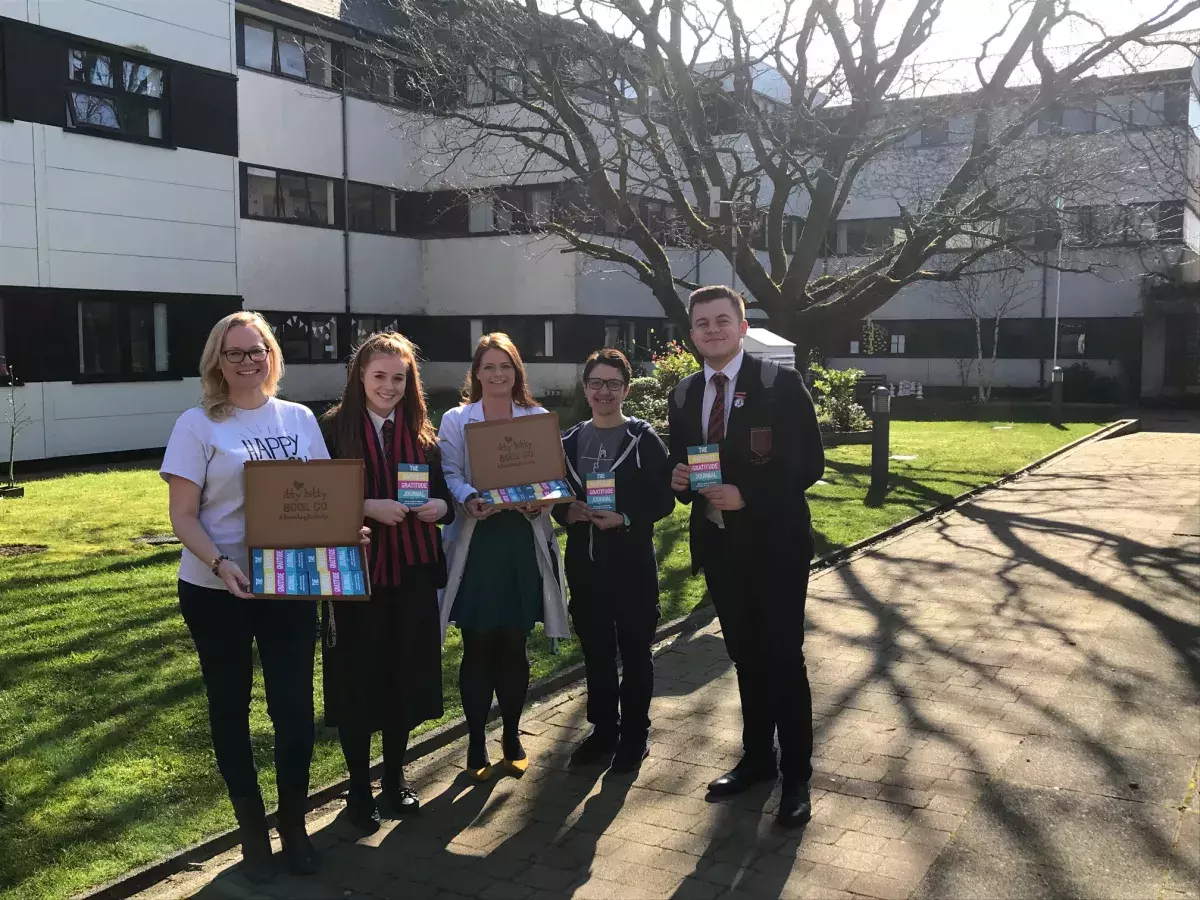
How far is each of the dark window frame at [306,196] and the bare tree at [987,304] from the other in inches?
734

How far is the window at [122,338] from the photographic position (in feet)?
57.3

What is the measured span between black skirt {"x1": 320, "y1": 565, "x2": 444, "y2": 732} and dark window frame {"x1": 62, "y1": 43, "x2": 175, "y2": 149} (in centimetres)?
1541

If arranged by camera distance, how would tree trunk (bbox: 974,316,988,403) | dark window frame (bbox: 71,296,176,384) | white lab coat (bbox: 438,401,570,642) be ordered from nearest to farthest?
white lab coat (bbox: 438,401,570,642) < dark window frame (bbox: 71,296,176,384) < tree trunk (bbox: 974,316,988,403)

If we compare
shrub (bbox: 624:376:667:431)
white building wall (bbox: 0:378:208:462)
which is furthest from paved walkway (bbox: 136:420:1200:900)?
white building wall (bbox: 0:378:208:462)

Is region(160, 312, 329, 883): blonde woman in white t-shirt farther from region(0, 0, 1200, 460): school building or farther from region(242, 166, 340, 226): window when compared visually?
region(242, 166, 340, 226): window

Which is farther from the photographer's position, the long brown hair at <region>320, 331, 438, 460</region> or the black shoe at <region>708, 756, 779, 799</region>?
the black shoe at <region>708, 756, 779, 799</region>

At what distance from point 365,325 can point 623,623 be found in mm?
23582

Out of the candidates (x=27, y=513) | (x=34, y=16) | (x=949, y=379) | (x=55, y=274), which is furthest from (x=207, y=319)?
(x=949, y=379)

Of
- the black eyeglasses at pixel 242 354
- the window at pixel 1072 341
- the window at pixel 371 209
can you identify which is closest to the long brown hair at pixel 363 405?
the black eyeglasses at pixel 242 354

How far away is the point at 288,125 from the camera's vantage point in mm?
24234

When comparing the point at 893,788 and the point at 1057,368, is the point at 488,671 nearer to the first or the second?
the point at 893,788

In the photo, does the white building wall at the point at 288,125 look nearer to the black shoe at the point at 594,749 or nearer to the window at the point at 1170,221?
the black shoe at the point at 594,749

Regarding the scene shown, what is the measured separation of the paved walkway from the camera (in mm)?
3977

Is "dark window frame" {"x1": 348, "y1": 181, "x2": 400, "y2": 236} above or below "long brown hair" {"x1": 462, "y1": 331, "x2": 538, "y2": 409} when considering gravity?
above
